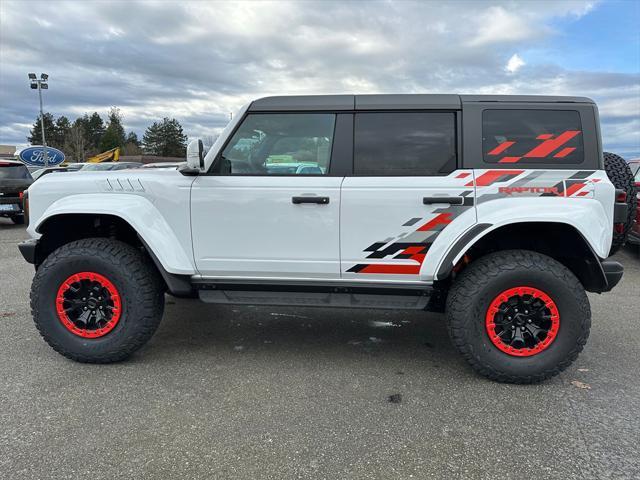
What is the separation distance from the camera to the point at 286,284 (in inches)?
137

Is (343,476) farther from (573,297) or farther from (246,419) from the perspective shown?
(573,297)

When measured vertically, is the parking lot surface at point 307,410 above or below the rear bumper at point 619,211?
below

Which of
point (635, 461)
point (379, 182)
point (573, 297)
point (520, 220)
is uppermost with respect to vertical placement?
point (379, 182)

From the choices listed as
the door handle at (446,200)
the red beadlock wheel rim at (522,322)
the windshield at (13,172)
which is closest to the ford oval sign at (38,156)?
the windshield at (13,172)

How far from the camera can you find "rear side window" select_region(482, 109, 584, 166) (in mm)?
3215

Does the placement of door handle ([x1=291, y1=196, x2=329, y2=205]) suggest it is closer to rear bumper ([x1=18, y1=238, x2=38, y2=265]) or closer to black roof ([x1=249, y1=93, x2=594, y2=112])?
black roof ([x1=249, y1=93, x2=594, y2=112])

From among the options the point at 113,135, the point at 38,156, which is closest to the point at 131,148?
the point at 113,135

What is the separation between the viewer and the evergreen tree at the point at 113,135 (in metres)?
72.4

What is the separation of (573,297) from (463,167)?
114 cm

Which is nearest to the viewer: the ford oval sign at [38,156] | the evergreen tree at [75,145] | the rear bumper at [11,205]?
the rear bumper at [11,205]

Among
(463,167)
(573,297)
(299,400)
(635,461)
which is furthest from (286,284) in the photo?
(635,461)

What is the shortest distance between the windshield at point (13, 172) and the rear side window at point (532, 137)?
1195cm

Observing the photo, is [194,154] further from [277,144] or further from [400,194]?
[400,194]

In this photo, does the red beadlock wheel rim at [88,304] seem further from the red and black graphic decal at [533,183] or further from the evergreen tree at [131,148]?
the evergreen tree at [131,148]
